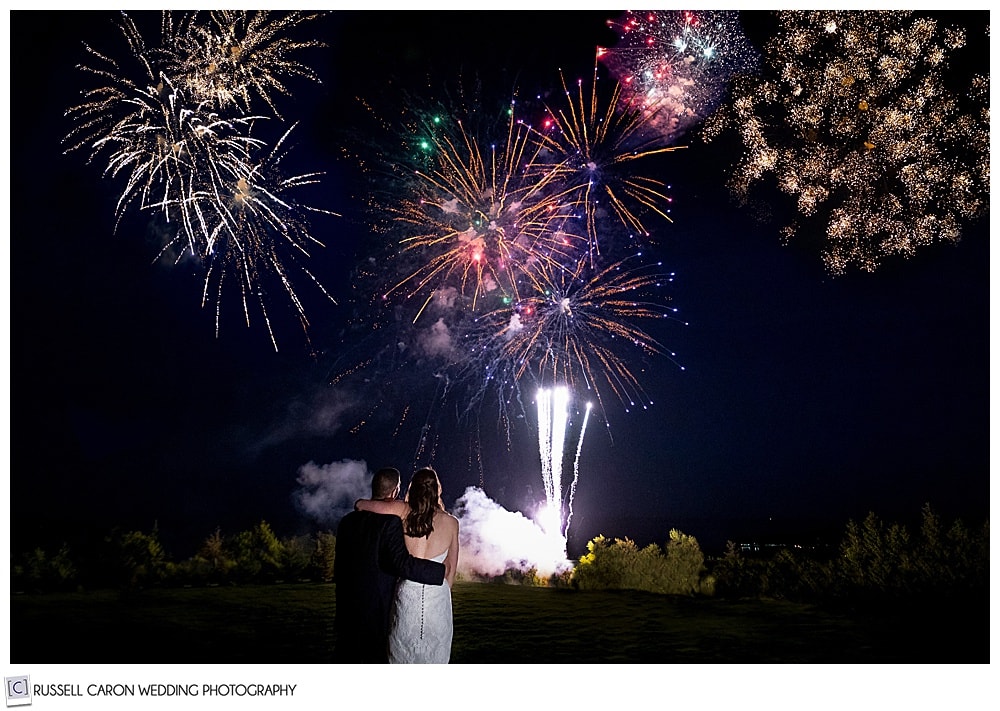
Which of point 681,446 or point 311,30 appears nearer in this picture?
point 311,30

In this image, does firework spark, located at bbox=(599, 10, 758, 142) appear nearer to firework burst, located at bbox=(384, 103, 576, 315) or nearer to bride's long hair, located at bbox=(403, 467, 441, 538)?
firework burst, located at bbox=(384, 103, 576, 315)

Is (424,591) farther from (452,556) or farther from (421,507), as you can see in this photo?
(421,507)

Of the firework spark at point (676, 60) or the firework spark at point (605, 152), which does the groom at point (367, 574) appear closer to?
the firework spark at point (605, 152)

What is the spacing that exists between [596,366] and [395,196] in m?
1.53

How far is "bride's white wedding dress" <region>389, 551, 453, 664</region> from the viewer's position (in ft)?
9.91

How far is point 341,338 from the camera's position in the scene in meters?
4.73

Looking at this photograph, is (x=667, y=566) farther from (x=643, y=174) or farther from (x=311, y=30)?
(x=311, y=30)

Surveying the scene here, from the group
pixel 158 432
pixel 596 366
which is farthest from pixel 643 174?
pixel 158 432

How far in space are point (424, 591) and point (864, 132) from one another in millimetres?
3485

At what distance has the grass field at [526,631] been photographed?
4.14m

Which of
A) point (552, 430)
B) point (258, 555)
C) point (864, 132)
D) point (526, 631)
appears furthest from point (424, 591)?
point (864, 132)

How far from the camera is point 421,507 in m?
3.11
